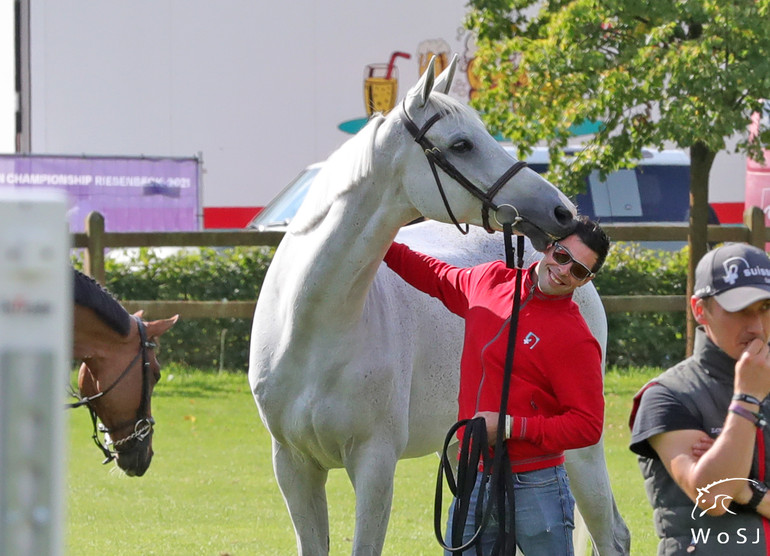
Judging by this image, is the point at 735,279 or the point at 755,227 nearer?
the point at 735,279

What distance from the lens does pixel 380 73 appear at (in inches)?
667

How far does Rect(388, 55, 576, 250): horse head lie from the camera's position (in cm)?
355

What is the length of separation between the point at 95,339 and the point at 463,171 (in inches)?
78.2

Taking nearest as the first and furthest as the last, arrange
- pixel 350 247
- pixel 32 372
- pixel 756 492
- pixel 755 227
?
1. pixel 32 372
2. pixel 756 492
3. pixel 350 247
4. pixel 755 227

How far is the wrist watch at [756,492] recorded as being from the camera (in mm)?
2443


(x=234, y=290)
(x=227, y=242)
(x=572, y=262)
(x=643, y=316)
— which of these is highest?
(x=572, y=262)

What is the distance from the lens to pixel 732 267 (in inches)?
97.3

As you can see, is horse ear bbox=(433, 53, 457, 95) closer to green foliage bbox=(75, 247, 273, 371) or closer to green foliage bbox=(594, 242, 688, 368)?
green foliage bbox=(75, 247, 273, 371)

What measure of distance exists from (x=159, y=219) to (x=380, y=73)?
4411 mm

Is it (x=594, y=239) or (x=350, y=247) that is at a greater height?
(x=594, y=239)

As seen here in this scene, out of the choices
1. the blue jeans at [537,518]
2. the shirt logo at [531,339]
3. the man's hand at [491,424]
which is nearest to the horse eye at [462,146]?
the shirt logo at [531,339]

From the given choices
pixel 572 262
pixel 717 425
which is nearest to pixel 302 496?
pixel 572 262

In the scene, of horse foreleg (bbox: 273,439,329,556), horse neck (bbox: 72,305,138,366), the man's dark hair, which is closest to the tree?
horse neck (bbox: 72,305,138,366)

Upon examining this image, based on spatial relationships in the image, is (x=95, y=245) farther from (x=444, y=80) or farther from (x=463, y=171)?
(x=463, y=171)
